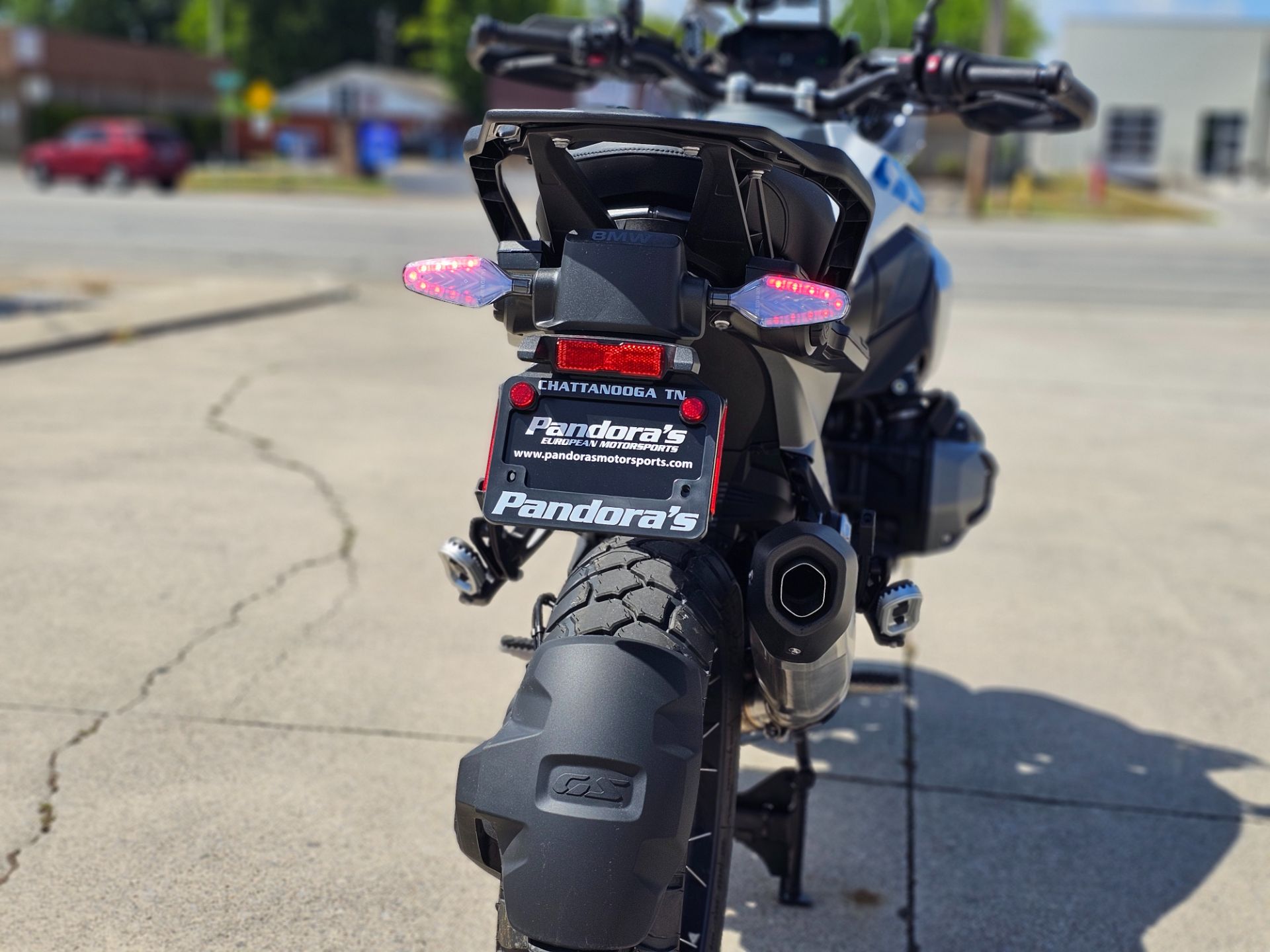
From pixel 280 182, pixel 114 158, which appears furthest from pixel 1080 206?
pixel 114 158

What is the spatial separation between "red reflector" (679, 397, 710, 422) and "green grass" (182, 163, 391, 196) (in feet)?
113

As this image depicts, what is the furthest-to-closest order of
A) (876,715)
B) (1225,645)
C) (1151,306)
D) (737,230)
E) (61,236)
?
(61,236)
(1151,306)
(1225,645)
(876,715)
(737,230)

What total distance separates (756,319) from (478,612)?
2.70 metres

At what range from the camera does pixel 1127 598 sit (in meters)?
5.01

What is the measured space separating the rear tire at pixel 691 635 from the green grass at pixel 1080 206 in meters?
30.6

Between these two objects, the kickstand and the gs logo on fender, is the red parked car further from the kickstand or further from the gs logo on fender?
the gs logo on fender

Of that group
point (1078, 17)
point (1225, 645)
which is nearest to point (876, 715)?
point (1225, 645)

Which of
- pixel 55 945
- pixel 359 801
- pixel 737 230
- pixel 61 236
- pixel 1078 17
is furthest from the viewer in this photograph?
pixel 1078 17

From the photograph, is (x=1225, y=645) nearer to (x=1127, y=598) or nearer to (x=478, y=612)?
(x=1127, y=598)

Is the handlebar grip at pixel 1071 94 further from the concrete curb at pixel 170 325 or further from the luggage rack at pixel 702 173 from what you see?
the concrete curb at pixel 170 325

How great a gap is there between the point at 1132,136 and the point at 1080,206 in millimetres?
28804

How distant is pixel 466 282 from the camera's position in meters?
2.29

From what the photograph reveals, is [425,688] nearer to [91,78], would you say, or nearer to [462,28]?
[91,78]

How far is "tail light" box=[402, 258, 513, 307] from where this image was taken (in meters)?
2.28
